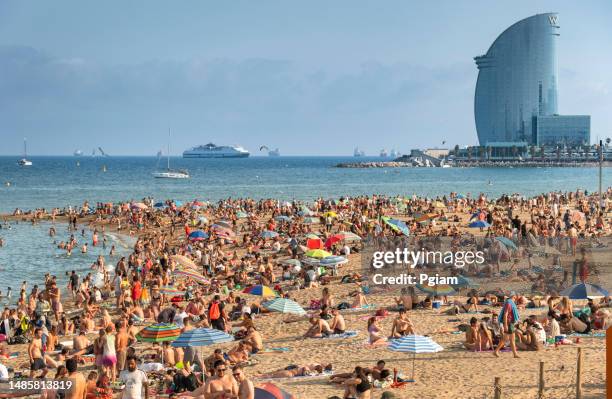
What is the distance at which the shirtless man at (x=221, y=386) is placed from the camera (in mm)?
9828

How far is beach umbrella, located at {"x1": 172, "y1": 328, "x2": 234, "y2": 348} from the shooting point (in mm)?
12086

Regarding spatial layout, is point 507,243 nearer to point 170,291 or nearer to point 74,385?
point 170,291

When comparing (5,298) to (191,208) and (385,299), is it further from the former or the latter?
(191,208)

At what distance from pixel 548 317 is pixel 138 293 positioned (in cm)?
1069

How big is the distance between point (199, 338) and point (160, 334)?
1.01m

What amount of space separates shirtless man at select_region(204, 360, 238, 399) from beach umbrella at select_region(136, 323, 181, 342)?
121 inches

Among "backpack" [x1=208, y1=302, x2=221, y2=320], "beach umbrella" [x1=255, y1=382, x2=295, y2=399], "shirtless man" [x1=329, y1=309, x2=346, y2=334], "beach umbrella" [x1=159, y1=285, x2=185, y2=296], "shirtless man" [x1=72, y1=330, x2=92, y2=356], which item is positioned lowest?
"beach umbrella" [x1=159, y1=285, x2=185, y2=296]

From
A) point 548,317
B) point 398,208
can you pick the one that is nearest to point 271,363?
point 548,317

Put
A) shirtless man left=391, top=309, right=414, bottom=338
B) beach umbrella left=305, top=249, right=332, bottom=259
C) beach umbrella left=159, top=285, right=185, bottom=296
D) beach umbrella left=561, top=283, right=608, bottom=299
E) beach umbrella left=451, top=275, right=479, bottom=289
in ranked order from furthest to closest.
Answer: beach umbrella left=305, top=249, right=332, bottom=259
beach umbrella left=159, top=285, right=185, bottom=296
beach umbrella left=451, top=275, right=479, bottom=289
beach umbrella left=561, top=283, right=608, bottom=299
shirtless man left=391, top=309, right=414, bottom=338

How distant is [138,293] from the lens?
20.4 meters

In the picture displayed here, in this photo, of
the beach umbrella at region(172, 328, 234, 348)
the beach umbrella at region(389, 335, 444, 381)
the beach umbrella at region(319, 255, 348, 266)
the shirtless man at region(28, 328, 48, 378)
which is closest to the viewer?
the beach umbrella at region(389, 335, 444, 381)

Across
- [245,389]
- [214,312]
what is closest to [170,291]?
[214,312]

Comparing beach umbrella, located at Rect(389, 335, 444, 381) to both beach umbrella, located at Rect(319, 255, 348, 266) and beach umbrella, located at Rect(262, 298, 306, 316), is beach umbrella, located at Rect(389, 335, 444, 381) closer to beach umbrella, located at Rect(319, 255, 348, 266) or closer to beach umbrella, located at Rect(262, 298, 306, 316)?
beach umbrella, located at Rect(262, 298, 306, 316)

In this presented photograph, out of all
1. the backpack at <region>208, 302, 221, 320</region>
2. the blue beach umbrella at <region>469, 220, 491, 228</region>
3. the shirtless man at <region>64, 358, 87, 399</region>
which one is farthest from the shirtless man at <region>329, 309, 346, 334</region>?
the blue beach umbrella at <region>469, 220, 491, 228</region>
